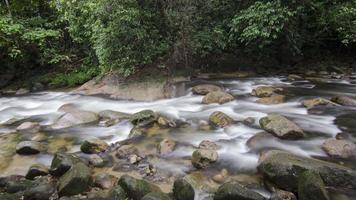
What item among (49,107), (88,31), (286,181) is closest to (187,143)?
(286,181)

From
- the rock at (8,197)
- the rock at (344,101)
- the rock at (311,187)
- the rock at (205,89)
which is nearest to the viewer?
the rock at (311,187)

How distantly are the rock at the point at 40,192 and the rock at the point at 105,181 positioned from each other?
1.95ft

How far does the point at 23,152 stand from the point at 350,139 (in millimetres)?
5742

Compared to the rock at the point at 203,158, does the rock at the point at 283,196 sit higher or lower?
lower

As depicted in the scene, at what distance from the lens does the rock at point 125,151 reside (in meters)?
5.95

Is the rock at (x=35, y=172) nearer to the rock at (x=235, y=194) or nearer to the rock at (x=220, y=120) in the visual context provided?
the rock at (x=235, y=194)

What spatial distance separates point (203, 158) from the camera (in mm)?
5473

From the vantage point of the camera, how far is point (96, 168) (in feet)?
18.3

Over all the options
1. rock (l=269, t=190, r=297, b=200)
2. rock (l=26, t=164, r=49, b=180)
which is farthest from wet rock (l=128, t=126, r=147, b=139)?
rock (l=269, t=190, r=297, b=200)

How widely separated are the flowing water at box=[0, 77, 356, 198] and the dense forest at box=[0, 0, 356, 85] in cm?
121

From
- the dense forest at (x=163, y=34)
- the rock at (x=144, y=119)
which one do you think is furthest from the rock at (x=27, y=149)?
the dense forest at (x=163, y=34)

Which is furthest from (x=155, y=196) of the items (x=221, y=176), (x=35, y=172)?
(x=35, y=172)

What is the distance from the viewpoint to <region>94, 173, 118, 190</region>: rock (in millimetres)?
4987

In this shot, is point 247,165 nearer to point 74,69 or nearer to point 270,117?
point 270,117
